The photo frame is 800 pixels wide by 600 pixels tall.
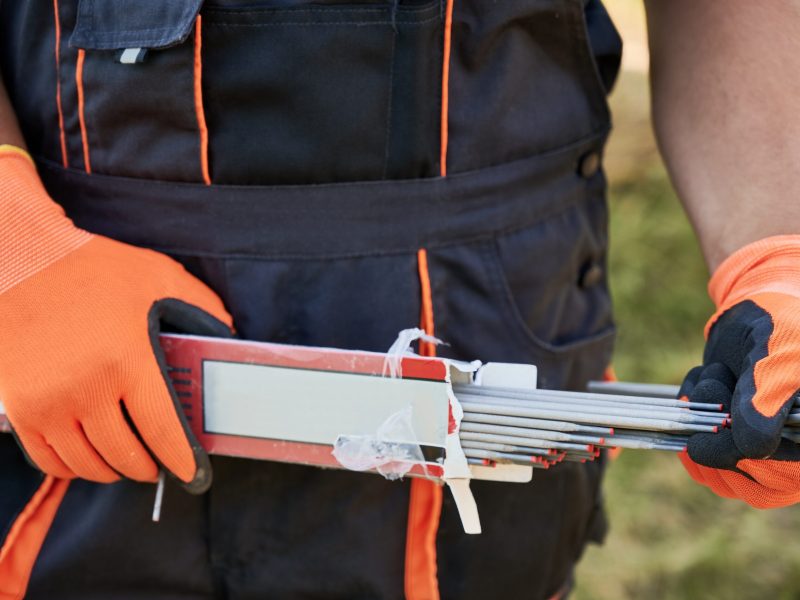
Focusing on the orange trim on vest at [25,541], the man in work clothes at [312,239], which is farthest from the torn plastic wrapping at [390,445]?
the orange trim on vest at [25,541]

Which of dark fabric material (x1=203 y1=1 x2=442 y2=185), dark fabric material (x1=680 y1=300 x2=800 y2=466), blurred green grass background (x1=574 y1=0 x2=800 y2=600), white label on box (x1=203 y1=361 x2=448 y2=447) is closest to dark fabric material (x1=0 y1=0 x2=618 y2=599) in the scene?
dark fabric material (x1=203 y1=1 x2=442 y2=185)

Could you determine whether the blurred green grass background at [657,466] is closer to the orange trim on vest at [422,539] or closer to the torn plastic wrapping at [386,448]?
the orange trim on vest at [422,539]

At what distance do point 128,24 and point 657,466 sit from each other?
7.64 feet

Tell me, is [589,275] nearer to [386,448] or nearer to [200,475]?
[386,448]

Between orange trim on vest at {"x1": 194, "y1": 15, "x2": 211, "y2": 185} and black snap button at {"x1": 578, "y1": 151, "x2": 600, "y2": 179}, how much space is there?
0.54 meters

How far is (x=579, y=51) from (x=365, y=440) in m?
0.60

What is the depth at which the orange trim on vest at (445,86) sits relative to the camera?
106 centimetres

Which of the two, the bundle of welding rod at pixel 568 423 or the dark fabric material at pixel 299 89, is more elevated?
the dark fabric material at pixel 299 89

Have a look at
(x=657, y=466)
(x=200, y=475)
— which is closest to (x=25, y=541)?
(x=200, y=475)

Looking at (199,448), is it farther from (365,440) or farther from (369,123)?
(369,123)

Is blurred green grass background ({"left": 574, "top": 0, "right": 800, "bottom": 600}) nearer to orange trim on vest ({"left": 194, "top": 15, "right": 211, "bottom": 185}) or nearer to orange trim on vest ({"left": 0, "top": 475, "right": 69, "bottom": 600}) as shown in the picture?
orange trim on vest ({"left": 0, "top": 475, "right": 69, "bottom": 600})

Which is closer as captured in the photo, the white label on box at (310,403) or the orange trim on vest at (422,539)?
the white label on box at (310,403)

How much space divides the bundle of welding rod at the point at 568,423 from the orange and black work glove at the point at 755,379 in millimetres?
21

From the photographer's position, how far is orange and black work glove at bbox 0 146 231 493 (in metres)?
0.98
